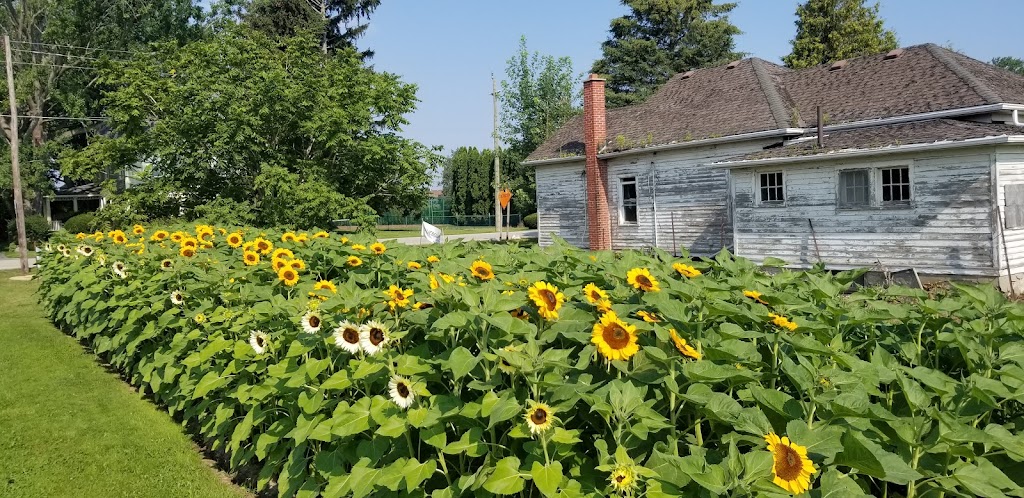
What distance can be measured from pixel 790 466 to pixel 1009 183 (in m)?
13.5

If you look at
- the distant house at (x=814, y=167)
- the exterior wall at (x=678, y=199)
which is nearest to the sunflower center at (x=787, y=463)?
the distant house at (x=814, y=167)

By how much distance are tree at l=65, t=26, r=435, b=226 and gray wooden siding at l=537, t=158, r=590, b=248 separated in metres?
4.79

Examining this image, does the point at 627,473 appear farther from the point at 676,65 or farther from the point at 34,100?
the point at 676,65

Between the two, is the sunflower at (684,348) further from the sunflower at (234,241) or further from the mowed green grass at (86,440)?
the sunflower at (234,241)

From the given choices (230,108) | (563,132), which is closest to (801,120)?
(563,132)

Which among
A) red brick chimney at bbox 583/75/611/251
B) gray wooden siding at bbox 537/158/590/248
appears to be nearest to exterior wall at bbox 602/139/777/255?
red brick chimney at bbox 583/75/611/251

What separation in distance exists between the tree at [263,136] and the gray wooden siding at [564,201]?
4.79 meters

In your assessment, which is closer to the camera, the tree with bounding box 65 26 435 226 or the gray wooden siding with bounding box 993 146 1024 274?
the gray wooden siding with bounding box 993 146 1024 274

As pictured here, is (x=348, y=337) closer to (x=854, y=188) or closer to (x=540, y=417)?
(x=540, y=417)

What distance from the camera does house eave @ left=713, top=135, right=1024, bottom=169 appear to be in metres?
11.8

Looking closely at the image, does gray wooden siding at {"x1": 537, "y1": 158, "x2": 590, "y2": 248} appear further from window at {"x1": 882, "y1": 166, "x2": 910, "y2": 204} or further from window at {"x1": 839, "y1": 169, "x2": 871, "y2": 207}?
window at {"x1": 882, "y1": 166, "x2": 910, "y2": 204}

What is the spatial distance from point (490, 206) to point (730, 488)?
1949 inches

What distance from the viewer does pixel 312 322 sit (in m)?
2.86

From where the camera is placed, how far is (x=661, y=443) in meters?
1.90
